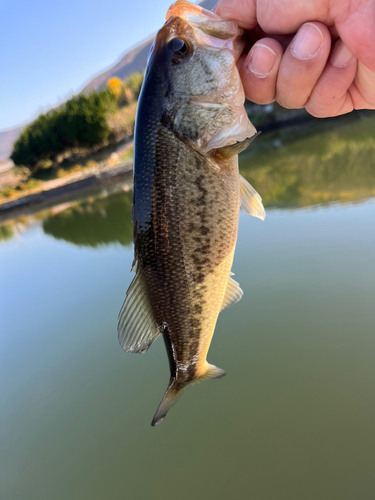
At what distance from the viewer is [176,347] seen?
5.68ft

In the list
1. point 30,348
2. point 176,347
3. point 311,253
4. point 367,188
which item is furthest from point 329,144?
point 176,347

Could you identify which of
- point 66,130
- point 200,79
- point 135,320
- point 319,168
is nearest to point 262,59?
point 200,79

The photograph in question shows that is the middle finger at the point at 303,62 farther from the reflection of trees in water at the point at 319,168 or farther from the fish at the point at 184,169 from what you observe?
the reflection of trees in water at the point at 319,168

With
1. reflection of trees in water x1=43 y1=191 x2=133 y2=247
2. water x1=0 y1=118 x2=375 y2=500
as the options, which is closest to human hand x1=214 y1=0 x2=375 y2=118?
water x1=0 y1=118 x2=375 y2=500

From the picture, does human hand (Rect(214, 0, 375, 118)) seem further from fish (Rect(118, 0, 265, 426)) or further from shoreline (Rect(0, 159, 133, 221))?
shoreline (Rect(0, 159, 133, 221))

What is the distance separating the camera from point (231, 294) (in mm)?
1914

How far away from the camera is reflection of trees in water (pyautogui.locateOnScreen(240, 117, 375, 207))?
8.52 metres

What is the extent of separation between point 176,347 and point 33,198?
28638mm

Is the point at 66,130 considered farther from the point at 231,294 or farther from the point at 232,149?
the point at 232,149

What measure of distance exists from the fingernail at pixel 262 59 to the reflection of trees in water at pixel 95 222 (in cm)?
895

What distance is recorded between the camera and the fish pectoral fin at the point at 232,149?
4.68 feet

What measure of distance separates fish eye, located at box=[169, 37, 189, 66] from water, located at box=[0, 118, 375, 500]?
352cm

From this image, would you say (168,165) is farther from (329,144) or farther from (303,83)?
(329,144)

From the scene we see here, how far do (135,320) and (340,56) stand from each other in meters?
1.70
